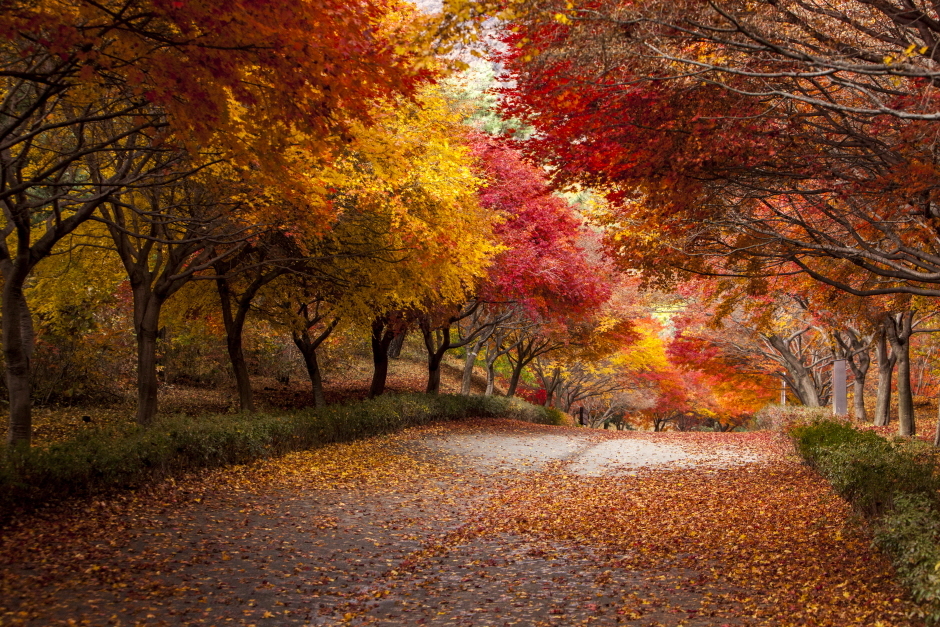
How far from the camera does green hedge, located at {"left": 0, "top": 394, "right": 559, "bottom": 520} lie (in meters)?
7.28

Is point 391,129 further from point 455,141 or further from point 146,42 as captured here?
point 146,42

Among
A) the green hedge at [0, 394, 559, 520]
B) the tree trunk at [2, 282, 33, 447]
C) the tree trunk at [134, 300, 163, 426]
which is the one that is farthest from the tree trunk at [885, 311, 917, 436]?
the tree trunk at [2, 282, 33, 447]

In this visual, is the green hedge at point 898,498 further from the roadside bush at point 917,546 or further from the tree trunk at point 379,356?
the tree trunk at point 379,356

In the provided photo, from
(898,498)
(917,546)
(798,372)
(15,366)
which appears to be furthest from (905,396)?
(15,366)

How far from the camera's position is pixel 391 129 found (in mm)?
12477

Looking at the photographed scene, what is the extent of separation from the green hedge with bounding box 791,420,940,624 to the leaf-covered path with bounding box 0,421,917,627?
290 millimetres

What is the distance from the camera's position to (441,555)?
7258 millimetres

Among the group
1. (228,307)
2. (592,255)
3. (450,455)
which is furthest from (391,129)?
(592,255)

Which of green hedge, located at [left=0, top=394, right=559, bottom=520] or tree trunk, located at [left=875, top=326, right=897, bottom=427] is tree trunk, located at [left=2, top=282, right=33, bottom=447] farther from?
tree trunk, located at [left=875, top=326, right=897, bottom=427]

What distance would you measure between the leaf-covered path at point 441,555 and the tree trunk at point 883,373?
8493 mm

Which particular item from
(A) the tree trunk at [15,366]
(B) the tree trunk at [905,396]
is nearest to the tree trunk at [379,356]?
(A) the tree trunk at [15,366]

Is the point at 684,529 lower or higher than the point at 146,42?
lower

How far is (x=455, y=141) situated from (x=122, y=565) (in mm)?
11882

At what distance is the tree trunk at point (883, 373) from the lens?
18094mm
